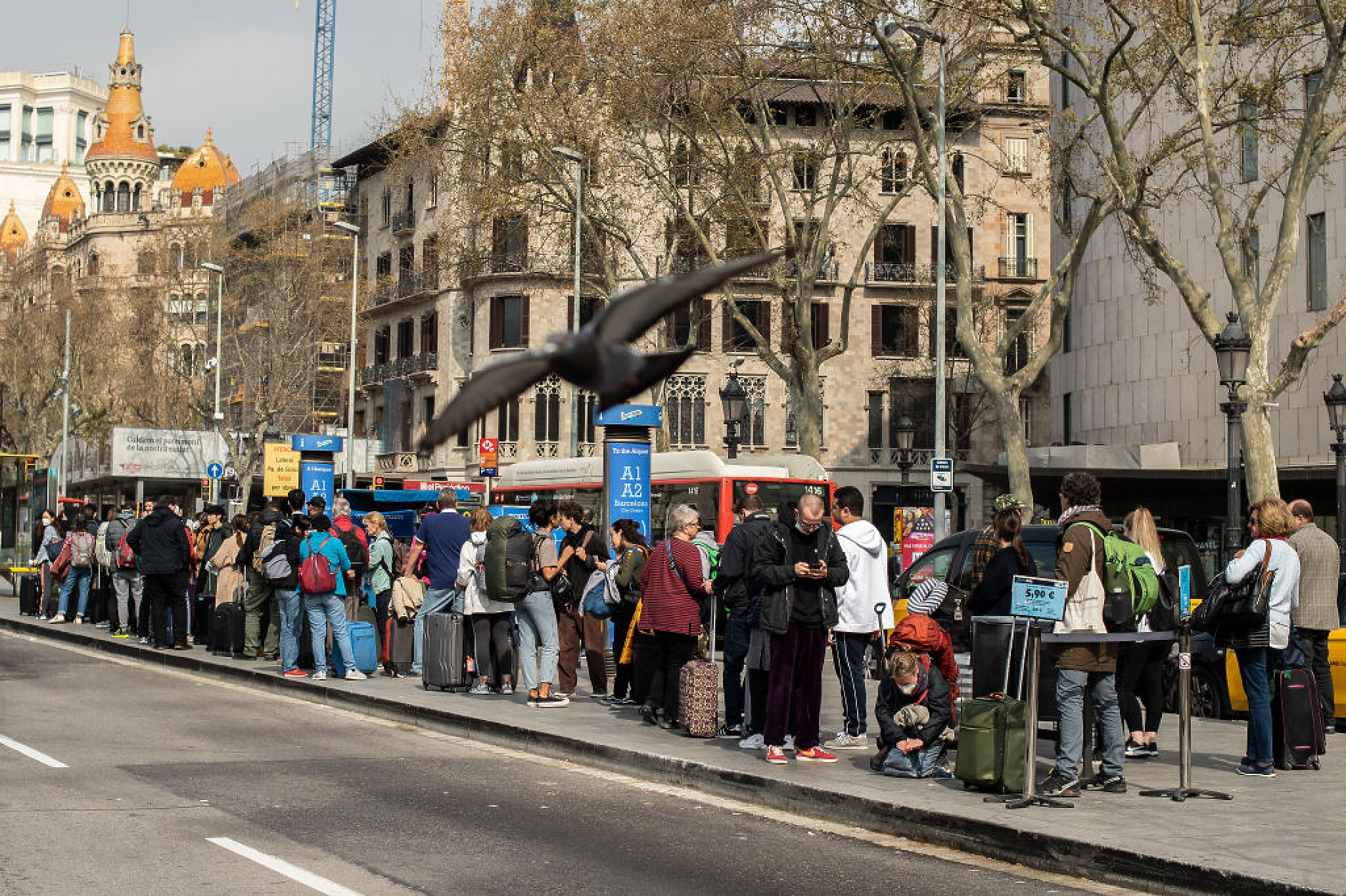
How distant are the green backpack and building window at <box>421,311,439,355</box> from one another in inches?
2209

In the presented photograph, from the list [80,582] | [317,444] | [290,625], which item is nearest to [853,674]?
[290,625]

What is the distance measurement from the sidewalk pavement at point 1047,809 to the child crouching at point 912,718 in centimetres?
20

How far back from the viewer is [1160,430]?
145 ft

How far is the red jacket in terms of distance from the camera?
11039 mm

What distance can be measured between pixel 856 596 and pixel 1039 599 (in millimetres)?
2496

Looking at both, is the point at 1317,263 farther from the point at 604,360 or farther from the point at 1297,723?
the point at 604,360

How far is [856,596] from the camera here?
1202cm

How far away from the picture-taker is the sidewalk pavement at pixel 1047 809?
7992mm

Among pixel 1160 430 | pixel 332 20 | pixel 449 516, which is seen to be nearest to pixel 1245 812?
pixel 449 516

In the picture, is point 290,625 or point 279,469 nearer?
point 290,625

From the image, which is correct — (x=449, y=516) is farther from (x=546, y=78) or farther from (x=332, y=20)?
(x=332, y=20)

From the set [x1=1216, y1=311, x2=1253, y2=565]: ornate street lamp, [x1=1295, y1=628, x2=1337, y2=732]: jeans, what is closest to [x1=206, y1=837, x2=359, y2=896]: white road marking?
[x1=1295, y1=628, x2=1337, y2=732]: jeans

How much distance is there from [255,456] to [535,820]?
2174 inches

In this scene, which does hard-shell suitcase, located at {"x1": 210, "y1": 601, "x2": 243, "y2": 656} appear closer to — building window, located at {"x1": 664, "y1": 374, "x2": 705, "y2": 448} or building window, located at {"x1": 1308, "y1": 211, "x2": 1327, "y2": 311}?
building window, located at {"x1": 1308, "y1": 211, "x2": 1327, "y2": 311}
